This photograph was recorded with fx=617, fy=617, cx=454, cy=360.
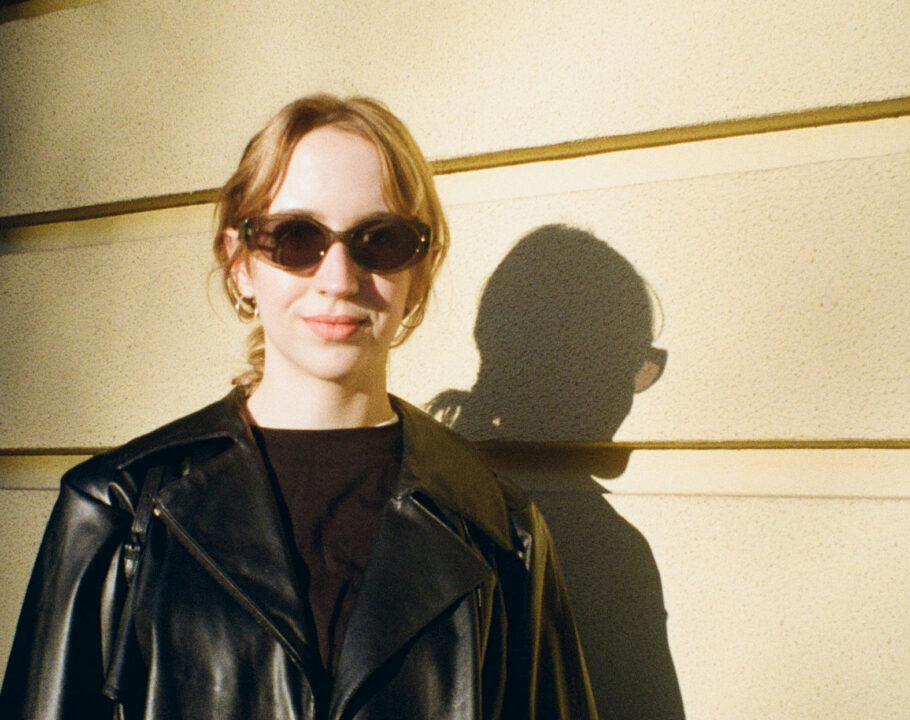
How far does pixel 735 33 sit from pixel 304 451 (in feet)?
4.26

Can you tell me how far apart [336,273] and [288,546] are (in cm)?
42

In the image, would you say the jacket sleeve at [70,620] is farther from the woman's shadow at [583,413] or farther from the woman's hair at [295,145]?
the woman's shadow at [583,413]

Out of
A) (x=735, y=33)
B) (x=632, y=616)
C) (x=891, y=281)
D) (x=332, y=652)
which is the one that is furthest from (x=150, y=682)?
(x=735, y=33)

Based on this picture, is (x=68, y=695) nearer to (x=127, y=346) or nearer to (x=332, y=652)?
(x=332, y=652)

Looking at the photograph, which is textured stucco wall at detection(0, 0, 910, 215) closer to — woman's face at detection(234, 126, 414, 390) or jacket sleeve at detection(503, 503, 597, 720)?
woman's face at detection(234, 126, 414, 390)

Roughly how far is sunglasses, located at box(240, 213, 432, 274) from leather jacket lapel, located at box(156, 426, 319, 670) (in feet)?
0.99

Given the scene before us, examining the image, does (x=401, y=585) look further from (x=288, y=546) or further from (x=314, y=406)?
(x=314, y=406)

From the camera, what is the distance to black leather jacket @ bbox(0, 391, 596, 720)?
869 mm

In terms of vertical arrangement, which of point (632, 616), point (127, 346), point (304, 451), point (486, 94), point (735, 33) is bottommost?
point (632, 616)

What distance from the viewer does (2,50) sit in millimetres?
1958

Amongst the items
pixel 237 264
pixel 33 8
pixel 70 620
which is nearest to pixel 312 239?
pixel 237 264

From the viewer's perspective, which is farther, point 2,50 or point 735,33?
point 2,50

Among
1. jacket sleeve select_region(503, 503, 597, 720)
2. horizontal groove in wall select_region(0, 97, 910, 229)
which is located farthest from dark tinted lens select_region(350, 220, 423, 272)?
horizontal groove in wall select_region(0, 97, 910, 229)

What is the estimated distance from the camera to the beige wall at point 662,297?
1.33 metres
